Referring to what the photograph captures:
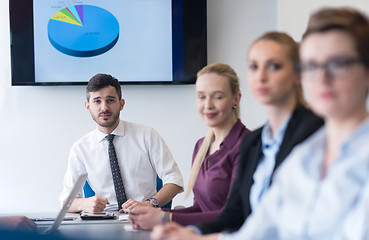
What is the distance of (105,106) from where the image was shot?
317 cm

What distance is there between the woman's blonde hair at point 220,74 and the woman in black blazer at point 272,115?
0.55 meters

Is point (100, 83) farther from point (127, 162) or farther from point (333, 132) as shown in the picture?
point (333, 132)

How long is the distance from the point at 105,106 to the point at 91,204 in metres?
0.75

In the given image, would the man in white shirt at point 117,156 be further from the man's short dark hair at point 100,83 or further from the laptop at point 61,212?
the laptop at point 61,212

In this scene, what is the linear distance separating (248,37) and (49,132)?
1.96 meters

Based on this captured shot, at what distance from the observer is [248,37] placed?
4285 millimetres

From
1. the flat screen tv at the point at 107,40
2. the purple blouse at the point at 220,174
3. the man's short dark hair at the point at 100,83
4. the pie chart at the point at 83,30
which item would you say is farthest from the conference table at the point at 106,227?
the pie chart at the point at 83,30

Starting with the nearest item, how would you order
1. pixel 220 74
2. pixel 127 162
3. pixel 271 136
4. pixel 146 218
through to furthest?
pixel 271 136, pixel 146 218, pixel 220 74, pixel 127 162

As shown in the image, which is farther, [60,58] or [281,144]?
[60,58]

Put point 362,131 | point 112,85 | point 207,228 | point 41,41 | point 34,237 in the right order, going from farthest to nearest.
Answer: point 41,41 < point 112,85 < point 207,228 < point 34,237 < point 362,131

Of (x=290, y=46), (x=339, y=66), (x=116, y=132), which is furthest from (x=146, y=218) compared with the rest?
(x=116, y=132)

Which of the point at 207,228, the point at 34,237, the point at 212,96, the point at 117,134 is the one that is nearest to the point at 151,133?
the point at 117,134

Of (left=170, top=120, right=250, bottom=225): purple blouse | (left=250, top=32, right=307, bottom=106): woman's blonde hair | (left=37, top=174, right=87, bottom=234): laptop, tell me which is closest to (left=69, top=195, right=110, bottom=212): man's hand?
(left=37, top=174, right=87, bottom=234): laptop

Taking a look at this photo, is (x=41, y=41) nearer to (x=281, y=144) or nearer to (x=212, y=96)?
(x=212, y=96)
